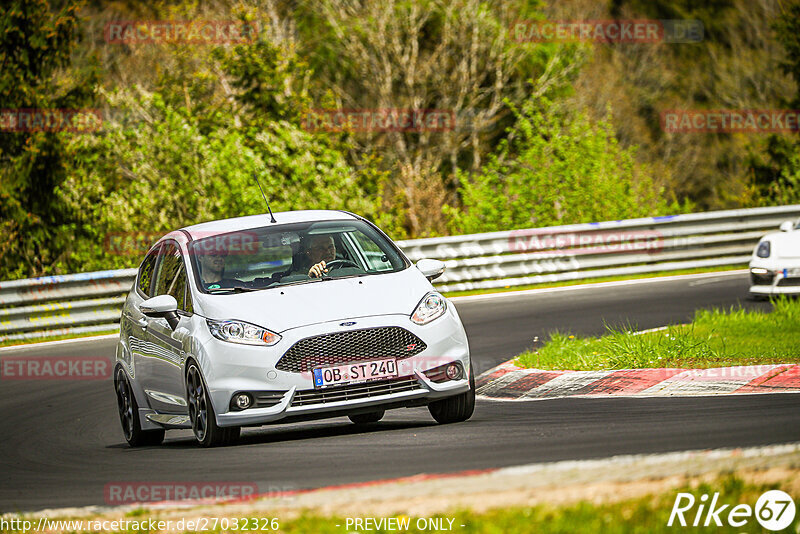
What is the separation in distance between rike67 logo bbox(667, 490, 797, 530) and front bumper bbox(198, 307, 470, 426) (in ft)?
10.9

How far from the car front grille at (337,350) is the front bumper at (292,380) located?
4 cm

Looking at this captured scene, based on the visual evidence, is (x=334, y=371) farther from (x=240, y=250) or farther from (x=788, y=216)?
(x=788, y=216)

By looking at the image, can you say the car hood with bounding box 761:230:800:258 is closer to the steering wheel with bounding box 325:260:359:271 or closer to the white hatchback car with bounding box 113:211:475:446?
the white hatchback car with bounding box 113:211:475:446

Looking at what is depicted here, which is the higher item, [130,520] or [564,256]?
[130,520]

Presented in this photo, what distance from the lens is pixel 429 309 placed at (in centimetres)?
866

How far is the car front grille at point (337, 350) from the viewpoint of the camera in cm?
820

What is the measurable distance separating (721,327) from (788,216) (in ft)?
33.2

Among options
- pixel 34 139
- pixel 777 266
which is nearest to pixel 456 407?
pixel 777 266

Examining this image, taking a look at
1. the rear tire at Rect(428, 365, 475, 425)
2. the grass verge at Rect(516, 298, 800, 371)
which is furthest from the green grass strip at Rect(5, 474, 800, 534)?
the grass verge at Rect(516, 298, 800, 371)

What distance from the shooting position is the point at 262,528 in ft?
18.0

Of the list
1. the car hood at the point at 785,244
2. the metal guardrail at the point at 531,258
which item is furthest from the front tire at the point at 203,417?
the metal guardrail at the point at 531,258

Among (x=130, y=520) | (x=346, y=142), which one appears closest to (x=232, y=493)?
(x=130, y=520)

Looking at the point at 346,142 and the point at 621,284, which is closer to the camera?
the point at 621,284

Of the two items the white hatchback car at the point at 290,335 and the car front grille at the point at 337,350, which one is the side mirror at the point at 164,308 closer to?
the white hatchback car at the point at 290,335
